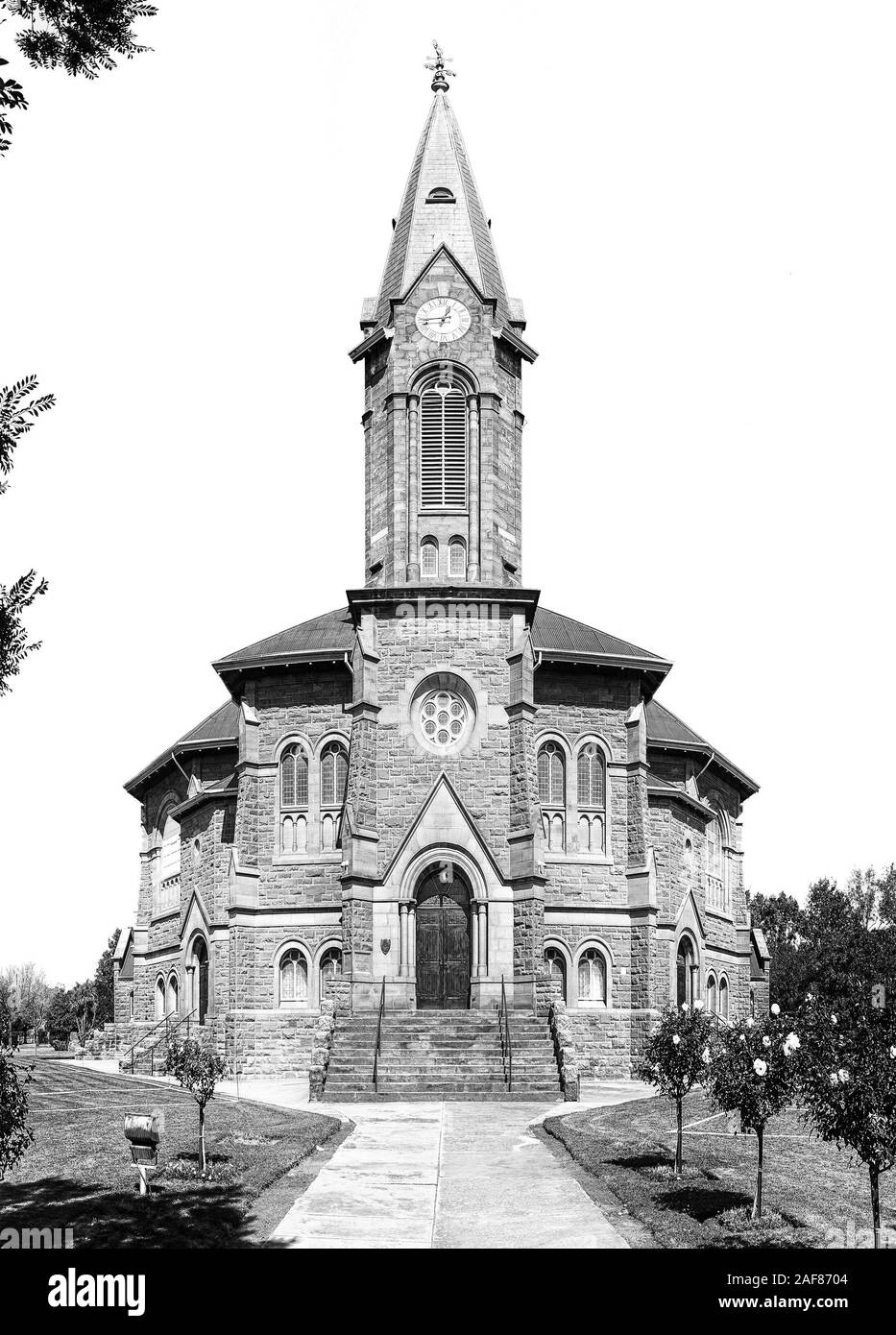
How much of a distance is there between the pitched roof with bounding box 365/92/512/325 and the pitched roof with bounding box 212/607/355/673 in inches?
366

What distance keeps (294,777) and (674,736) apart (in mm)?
13264

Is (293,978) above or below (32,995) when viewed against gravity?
above

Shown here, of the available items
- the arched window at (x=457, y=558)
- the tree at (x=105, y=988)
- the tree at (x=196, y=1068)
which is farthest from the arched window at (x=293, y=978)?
the tree at (x=105, y=988)

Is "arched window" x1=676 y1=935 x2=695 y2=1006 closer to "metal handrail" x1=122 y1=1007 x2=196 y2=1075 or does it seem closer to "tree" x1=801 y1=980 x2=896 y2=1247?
"metal handrail" x1=122 y1=1007 x2=196 y2=1075

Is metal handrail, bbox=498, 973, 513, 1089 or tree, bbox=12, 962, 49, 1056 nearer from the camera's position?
metal handrail, bbox=498, 973, 513, 1089

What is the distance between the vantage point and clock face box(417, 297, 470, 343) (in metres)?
38.6

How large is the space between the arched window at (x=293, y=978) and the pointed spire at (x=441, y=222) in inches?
720

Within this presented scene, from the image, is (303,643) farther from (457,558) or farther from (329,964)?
(329,964)

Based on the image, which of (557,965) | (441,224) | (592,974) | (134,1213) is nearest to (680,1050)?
(134,1213)

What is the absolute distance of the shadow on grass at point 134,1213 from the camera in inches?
535

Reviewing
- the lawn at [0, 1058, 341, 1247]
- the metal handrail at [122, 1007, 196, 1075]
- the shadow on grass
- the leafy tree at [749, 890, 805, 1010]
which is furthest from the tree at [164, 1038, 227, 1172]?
the leafy tree at [749, 890, 805, 1010]

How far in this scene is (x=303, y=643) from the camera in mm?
40875
